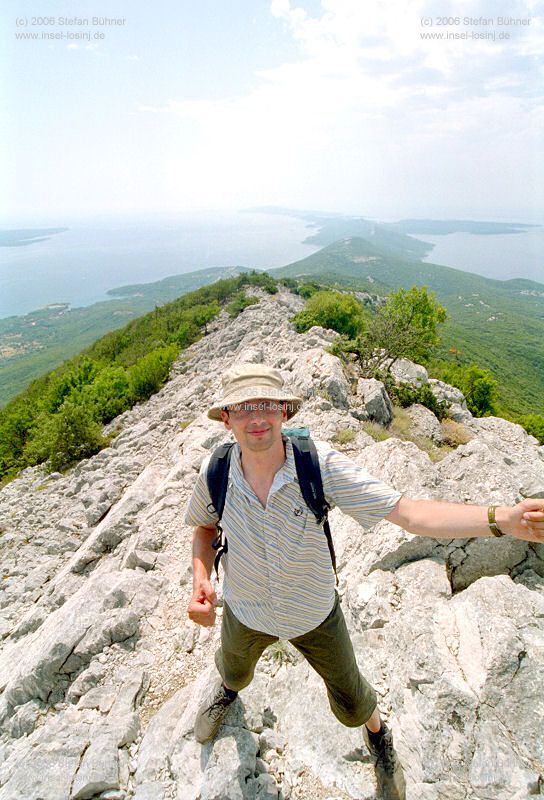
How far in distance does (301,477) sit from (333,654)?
1641 millimetres

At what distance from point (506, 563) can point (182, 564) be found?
18.0 ft

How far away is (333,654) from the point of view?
10.7 feet

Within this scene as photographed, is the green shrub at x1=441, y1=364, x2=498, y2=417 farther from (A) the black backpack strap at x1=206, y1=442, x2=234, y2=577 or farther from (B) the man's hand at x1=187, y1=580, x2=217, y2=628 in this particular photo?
(B) the man's hand at x1=187, y1=580, x2=217, y2=628

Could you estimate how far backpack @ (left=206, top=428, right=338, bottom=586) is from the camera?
284 centimetres

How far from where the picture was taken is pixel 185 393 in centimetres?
1884

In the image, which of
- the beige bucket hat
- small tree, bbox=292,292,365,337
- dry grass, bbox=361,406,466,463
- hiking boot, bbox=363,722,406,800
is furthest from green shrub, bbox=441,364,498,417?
the beige bucket hat

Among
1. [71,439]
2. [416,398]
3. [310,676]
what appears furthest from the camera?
[71,439]

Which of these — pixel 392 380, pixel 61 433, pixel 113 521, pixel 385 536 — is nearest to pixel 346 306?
pixel 392 380

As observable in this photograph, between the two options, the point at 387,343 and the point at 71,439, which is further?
the point at 387,343

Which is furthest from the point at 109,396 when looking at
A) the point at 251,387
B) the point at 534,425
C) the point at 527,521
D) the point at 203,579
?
the point at 534,425

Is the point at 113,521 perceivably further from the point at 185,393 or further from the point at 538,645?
the point at 185,393

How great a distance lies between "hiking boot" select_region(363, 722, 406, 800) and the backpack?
182 cm

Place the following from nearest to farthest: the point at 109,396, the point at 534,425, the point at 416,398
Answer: the point at 416,398 < the point at 109,396 < the point at 534,425

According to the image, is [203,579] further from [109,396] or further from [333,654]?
[109,396]
